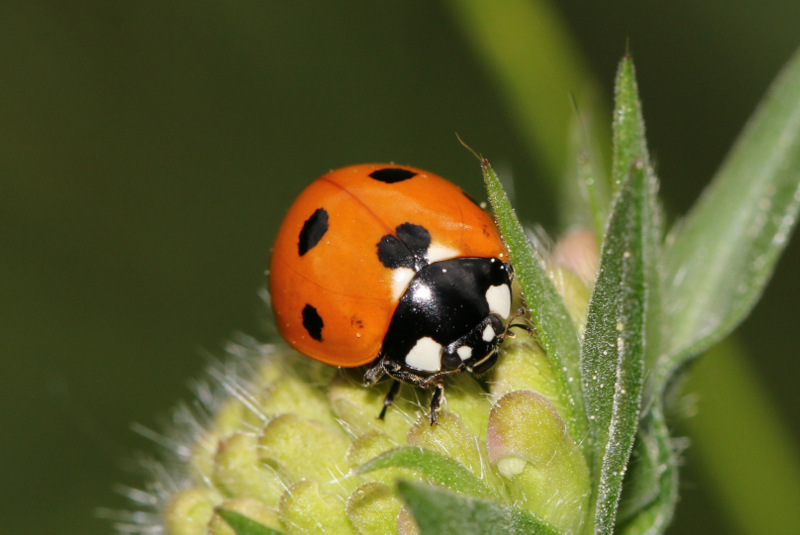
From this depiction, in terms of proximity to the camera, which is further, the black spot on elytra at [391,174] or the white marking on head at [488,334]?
the black spot on elytra at [391,174]

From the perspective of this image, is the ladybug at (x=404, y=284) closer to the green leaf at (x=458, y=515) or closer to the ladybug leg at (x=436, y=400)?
the ladybug leg at (x=436, y=400)

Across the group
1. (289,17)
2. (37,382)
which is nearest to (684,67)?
(289,17)

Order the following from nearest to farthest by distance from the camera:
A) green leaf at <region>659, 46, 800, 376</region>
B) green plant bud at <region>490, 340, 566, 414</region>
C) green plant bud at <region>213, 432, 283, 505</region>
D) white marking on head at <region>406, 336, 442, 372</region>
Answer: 1. green plant bud at <region>490, 340, 566, 414</region>
2. white marking on head at <region>406, 336, 442, 372</region>
3. green plant bud at <region>213, 432, 283, 505</region>
4. green leaf at <region>659, 46, 800, 376</region>

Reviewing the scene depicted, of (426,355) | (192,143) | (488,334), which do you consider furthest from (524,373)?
(192,143)

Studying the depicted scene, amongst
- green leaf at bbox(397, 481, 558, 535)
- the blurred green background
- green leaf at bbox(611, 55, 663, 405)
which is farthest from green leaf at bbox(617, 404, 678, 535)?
the blurred green background

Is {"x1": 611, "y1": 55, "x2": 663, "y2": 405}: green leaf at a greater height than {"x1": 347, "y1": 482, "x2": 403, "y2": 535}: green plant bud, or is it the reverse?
{"x1": 611, "y1": 55, "x2": 663, "y2": 405}: green leaf

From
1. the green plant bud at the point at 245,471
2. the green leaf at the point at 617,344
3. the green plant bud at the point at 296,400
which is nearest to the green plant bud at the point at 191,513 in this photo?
the green plant bud at the point at 245,471

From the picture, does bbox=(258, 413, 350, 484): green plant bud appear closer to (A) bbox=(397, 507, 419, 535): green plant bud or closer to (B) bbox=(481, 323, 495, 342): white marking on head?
(A) bbox=(397, 507, 419, 535): green plant bud

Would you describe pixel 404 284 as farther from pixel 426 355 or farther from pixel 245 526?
pixel 245 526
